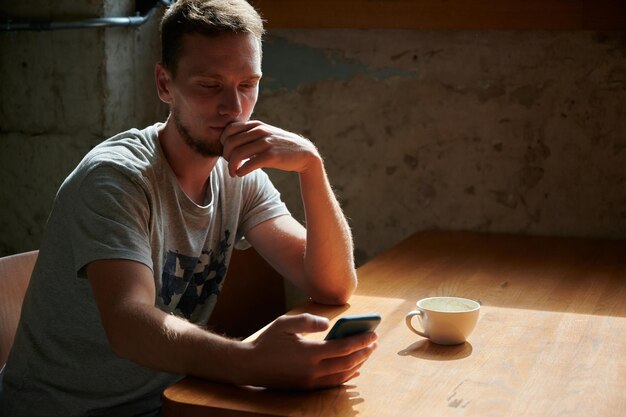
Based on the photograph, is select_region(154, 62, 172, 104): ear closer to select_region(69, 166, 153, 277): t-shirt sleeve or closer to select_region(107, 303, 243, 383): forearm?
select_region(69, 166, 153, 277): t-shirt sleeve

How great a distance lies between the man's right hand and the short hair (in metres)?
0.73

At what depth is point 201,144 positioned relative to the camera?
5.96ft

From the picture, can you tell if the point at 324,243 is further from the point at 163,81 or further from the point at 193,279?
the point at 163,81

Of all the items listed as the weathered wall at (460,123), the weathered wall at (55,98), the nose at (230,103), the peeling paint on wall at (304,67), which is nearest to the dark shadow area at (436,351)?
the nose at (230,103)

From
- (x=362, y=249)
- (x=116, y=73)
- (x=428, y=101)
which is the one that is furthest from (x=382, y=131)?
(x=116, y=73)

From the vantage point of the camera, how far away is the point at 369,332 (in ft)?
4.51

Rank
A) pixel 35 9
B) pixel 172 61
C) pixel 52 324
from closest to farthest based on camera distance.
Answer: pixel 52 324 → pixel 172 61 → pixel 35 9

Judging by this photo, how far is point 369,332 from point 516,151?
58.0 inches

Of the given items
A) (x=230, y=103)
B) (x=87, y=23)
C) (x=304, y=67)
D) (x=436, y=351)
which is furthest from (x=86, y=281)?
(x=304, y=67)

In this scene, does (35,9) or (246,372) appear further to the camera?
(35,9)

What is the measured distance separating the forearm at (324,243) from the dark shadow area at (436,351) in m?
0.31

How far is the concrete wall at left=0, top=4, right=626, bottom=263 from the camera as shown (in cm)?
263

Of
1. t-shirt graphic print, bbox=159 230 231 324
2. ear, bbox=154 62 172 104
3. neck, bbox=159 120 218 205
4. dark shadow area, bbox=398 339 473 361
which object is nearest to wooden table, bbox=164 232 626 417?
dark shadow area, bbox=398 339 473 361

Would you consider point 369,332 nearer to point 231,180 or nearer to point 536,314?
point 536,314
